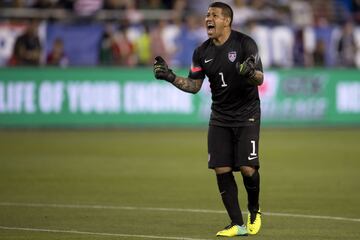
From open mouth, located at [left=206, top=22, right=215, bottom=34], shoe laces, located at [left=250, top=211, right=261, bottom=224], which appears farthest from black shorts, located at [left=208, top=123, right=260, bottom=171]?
open mouth, located at [left=206, top=22, right=215, bottom=34]

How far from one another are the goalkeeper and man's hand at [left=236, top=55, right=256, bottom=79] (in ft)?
0.77

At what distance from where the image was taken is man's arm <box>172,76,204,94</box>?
36.4 ft

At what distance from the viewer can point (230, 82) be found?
10.9 metres

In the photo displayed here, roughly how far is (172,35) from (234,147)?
675 inches

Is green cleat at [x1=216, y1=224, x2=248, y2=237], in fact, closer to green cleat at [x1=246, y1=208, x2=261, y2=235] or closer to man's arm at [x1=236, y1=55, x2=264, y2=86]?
green cleat at [x1=246, y1=208, x2=261, y2=235]

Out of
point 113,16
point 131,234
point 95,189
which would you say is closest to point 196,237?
point 131,234

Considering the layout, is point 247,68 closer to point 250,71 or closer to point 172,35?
point 250,71

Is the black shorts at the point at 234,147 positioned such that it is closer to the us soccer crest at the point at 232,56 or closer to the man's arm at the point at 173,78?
the man's arm at the point at 173,78

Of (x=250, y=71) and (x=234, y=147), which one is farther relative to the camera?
(x=234, y=147)

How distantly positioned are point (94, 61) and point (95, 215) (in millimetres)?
15136

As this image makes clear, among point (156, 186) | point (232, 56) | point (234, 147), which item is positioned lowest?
point (156, 186)

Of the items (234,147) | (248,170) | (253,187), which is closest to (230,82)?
(234,147)

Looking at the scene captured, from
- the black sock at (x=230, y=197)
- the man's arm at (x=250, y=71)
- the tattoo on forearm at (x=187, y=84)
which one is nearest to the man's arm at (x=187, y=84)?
the tattoo on forearm at (x=187, y=84)

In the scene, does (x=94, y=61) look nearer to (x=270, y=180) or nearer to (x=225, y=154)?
(x=270, y=180)
